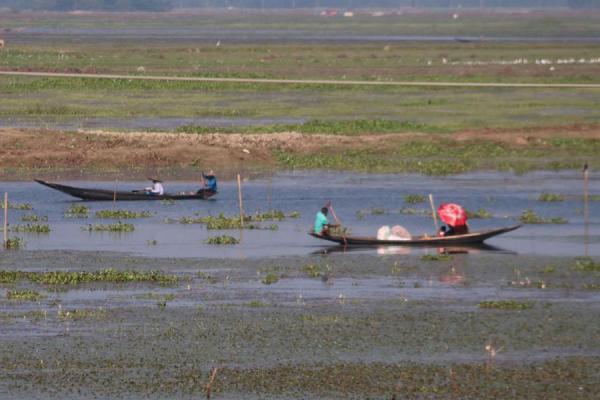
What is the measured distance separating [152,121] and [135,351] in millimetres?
36270

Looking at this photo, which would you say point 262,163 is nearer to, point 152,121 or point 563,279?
point 152,121

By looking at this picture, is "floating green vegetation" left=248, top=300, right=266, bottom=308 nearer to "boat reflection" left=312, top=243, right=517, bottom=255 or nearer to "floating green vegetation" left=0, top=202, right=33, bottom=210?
"boat reflection" left=312, top=243, right=517, bottom=255

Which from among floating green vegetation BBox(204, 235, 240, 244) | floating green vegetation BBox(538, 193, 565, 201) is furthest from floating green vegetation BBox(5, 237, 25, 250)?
floating green vegetation BBox(538, 193, 565, 201)

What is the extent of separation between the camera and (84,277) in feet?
92.9

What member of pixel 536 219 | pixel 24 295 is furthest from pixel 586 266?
pixel 24 295

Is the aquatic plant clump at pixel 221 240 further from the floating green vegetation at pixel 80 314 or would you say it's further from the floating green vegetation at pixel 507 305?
the floating green vegetation at pixel 507 305

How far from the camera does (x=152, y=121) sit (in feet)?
191

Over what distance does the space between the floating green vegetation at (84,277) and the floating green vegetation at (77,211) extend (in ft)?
28.9

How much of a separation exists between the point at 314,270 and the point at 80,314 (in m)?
6.22

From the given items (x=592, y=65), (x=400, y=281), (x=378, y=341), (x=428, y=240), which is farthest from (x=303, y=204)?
(x=592, y=65)

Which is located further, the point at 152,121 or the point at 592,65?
the point at 592,65

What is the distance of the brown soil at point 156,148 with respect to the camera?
47.3 m

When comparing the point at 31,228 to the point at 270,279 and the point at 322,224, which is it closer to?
the point at 322,224

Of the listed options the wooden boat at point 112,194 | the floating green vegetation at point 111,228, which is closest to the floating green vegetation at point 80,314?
the floating green vegetation at point 111,228
